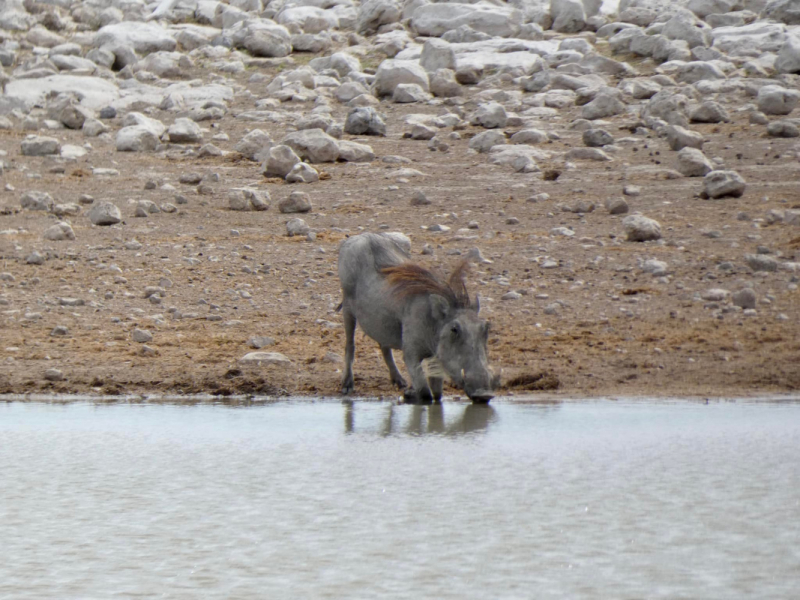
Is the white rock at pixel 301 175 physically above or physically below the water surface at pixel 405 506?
above

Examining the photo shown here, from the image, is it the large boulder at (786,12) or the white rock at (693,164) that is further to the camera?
the large boulder at (786,12)

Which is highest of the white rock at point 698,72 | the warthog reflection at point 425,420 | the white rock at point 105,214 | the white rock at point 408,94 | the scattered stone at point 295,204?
the white rock at point 698,72

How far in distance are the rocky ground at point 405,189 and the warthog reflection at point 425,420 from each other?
924 mm

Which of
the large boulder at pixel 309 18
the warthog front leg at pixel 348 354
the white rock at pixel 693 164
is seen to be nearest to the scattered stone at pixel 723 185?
the white rock at pixel 693 164

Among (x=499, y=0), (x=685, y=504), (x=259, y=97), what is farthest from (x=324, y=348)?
(x=499, y=0)

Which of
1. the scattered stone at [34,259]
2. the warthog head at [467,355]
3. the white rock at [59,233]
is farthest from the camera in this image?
the white rock at [59,233]

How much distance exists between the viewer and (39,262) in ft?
41.9

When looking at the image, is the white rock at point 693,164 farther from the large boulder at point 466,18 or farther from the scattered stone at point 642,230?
the large boulder at point 466,18

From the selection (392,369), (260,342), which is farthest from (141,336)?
(392,369)

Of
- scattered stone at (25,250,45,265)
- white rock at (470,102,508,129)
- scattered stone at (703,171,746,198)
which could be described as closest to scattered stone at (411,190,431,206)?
scattered stone at (703,171,746,198)

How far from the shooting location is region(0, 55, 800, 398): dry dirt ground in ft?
30.2

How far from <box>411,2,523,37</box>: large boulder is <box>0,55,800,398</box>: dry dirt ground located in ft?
26.5

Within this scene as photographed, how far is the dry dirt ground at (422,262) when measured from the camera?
9.20m

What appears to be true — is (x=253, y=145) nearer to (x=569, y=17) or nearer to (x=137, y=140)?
(x=137, y=140)
